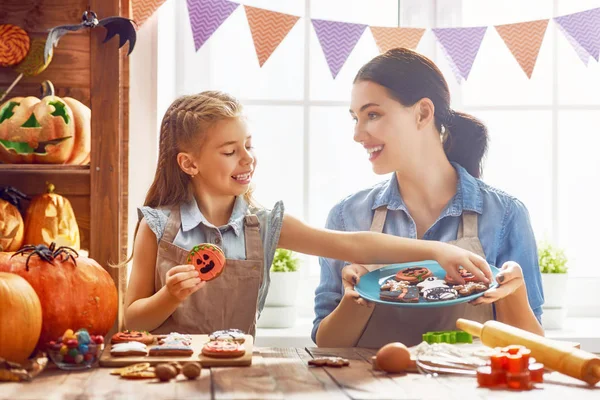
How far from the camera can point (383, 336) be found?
212 cm

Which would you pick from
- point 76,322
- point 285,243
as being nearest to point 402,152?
point 285,243

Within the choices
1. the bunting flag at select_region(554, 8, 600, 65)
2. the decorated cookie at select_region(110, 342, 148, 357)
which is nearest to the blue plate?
the decorated cookie at select_region(110, 342, 148, 357)

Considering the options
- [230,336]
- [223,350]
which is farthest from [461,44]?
[223,350]

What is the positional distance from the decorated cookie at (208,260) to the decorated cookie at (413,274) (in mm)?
426

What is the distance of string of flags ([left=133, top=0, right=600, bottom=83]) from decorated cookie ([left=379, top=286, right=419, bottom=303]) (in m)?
1.10

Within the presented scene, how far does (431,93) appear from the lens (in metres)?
2.24

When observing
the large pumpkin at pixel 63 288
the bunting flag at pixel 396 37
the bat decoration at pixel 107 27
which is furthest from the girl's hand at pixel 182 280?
the bunting flag at pixel 396 37

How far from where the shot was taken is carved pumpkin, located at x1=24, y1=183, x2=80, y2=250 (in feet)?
6.88

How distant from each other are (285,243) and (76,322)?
2.24ft

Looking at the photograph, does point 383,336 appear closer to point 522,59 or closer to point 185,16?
point 522,59

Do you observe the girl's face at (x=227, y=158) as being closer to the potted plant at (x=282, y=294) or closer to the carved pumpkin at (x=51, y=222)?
the carved pumpkin at (x=51, y=222)

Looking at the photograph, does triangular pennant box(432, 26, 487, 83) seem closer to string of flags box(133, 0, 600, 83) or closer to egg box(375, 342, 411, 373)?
string of flags box(133, 0, 600, 83)

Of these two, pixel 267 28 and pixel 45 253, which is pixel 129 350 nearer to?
pixel 45 253

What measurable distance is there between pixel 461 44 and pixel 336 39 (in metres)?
0.44
